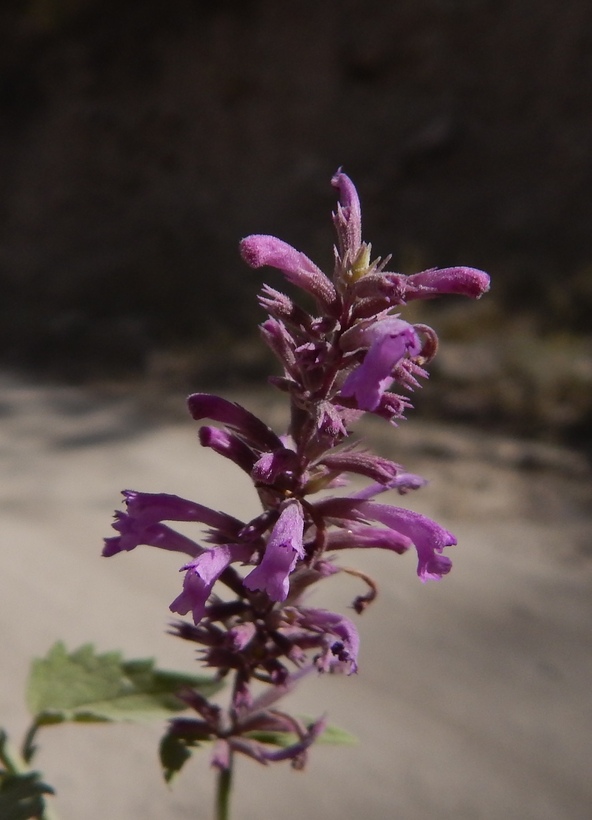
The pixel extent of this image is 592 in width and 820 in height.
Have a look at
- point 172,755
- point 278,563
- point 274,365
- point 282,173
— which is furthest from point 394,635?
point 282,173

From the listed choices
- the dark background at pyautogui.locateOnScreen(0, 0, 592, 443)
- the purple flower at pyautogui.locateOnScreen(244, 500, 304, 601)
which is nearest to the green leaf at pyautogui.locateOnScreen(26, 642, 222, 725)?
the purple flower at pyautogui.locateOnScreen(244, 500, 304, 601)

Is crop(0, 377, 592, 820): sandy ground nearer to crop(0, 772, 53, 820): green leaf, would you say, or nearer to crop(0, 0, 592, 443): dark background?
crop(0, 772, 53, 820): green leaf

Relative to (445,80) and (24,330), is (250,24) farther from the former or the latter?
(24,330)

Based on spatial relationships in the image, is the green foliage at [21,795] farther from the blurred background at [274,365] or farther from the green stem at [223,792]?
the blurred background at [274,365]

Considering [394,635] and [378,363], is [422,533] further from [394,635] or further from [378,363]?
[394,635]

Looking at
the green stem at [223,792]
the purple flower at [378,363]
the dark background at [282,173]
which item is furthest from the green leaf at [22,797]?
the dark background at [282,173]
